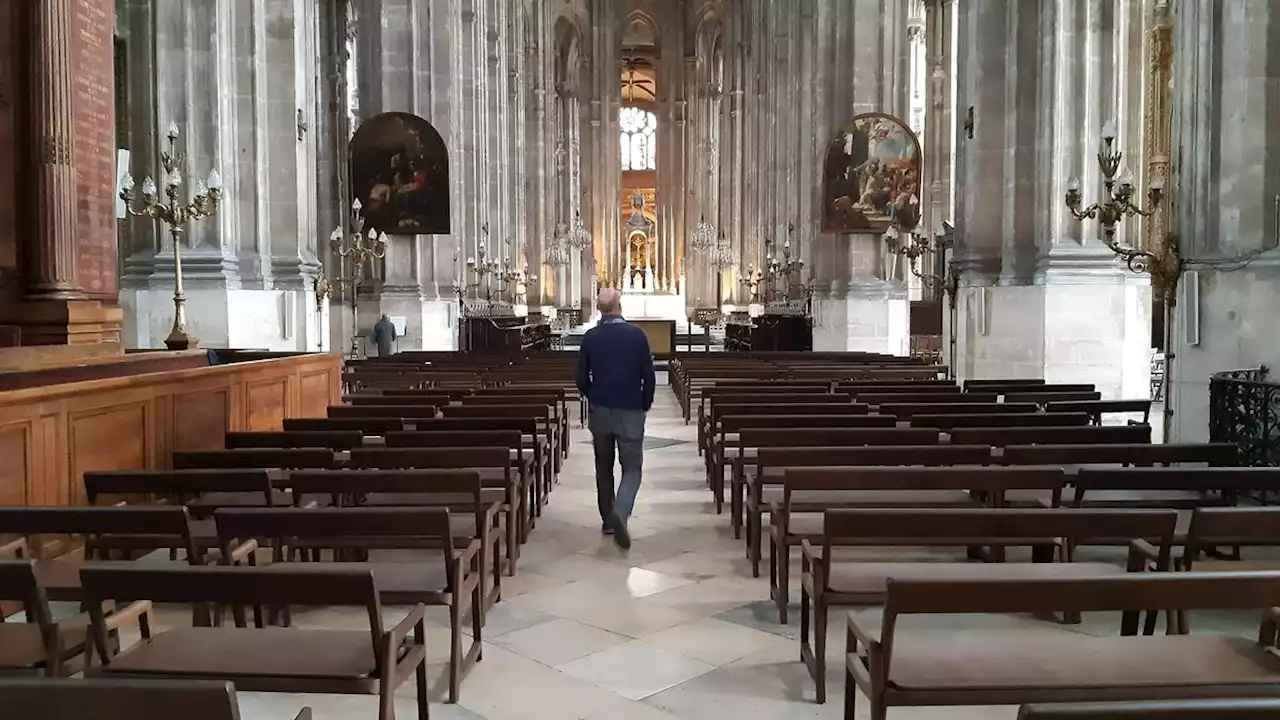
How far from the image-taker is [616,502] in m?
7.04

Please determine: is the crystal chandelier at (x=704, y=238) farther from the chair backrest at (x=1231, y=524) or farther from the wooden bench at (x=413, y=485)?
the chair backrest at (x=1231, y=524)

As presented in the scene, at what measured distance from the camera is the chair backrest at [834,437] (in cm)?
661

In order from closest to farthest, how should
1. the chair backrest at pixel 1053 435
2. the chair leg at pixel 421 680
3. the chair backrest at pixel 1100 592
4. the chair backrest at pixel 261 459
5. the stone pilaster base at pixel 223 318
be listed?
the chair backrest at pixel 1100 592
the chair leg at pixel 421 680
the chair backrest at pixel 261 459
the chair backrest at pixel 1053 435
the stone pilaster base at pixel 223 318

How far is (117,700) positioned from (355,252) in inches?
704

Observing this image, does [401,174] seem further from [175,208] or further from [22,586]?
[22,586]

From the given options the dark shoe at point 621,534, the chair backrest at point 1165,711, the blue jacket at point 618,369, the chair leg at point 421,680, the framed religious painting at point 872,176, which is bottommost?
the dark shoe at point 621,534

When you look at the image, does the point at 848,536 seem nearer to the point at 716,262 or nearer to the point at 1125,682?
the point at 1125,682

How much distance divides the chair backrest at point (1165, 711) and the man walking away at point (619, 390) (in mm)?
5270

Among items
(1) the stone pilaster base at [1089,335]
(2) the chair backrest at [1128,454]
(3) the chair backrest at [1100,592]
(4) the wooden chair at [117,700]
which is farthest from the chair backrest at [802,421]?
(1) the stone pilaster base at [1089,335]

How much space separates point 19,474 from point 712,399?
6072 mm

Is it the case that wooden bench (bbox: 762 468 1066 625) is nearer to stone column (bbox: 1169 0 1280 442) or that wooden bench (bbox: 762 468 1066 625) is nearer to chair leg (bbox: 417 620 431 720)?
chair leg (bbox: 417 620 431 720)

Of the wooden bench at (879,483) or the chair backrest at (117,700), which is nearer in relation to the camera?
the chair backrest at (117,700)

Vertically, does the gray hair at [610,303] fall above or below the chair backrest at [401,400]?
above

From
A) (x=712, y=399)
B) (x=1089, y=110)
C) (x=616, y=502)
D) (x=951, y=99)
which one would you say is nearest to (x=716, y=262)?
(x=951, y=99)
